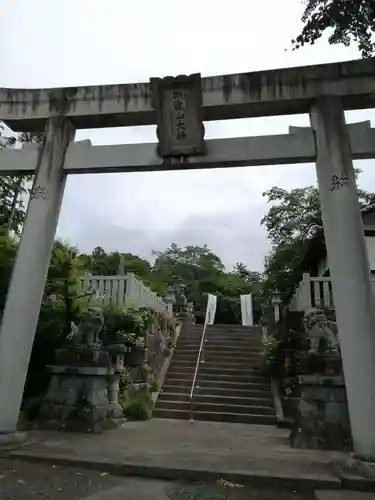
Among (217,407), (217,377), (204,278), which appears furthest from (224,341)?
(204,278)

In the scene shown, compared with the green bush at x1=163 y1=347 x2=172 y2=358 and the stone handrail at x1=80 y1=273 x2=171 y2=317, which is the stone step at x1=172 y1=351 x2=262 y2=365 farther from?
the stone handrail at x1=80 y1=273 x2=171 y2=317

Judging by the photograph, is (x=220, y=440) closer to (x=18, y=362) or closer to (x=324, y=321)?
(x=324, y=321)

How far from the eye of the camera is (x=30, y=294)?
5555mm

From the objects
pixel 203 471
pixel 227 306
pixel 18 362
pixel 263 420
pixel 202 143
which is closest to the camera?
pixel 203 471

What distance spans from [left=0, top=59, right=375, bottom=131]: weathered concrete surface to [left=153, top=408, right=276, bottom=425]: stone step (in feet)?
18.2

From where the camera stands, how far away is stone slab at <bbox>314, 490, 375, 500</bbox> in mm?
3703

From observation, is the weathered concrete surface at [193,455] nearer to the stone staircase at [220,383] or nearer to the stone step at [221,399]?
the stone staircase at [220,383]

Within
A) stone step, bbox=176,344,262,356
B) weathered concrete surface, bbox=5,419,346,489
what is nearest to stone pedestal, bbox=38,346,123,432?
weathered concrete surface, bbox=5,419,346,489

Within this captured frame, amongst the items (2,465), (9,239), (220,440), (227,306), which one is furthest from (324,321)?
(227,306)

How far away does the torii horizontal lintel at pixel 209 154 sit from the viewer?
18.2 feet

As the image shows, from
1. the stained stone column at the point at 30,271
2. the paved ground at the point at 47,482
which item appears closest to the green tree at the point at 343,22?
the stained stone column at the point at 30,271

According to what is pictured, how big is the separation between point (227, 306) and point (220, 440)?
19.3 m

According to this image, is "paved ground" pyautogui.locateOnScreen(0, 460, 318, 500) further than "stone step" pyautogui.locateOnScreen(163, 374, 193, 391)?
No

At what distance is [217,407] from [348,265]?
198 inches
